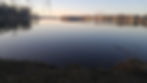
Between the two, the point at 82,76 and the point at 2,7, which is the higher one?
the point at 2,7

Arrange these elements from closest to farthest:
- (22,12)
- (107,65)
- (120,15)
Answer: (107,65), (22,12), (120,15)

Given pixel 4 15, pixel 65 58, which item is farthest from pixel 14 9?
pixel 65 58

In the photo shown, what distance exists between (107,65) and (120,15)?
95.6 m

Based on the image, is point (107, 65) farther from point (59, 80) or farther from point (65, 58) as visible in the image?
point (59, 80)

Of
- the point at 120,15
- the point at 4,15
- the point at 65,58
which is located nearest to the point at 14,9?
the point at 4,15

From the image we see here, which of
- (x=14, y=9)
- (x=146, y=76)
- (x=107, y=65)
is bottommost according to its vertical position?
(x=107, y=65)

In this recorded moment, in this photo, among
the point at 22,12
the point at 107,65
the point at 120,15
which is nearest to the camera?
the point at 107,65

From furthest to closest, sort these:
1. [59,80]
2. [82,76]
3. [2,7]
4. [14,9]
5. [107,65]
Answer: [14,9]
[2,7]
[107,65]
[82,76]
[59,80]

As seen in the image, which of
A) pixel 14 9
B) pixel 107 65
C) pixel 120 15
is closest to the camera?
pixel 107 65

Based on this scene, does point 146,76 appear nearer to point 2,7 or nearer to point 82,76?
point 82,76

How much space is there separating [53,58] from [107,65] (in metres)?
4.17

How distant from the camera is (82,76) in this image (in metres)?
5.43

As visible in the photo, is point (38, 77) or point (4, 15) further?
point (4, 15)

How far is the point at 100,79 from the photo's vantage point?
16.8ft
